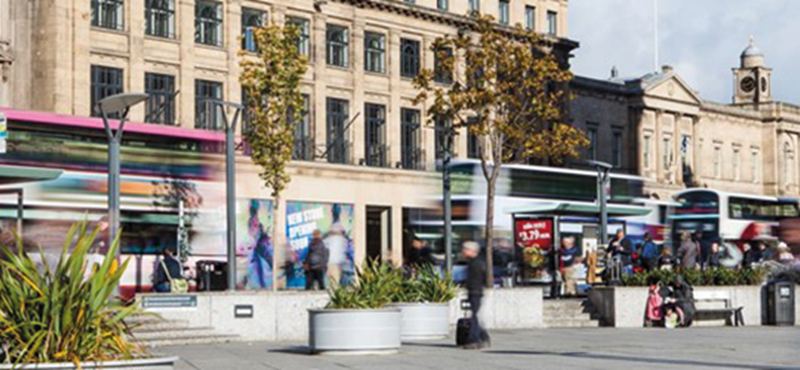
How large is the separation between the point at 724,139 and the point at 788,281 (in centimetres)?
6244

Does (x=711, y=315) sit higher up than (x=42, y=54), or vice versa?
(x=42, y=54)

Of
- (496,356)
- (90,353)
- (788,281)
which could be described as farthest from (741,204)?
(90,353)

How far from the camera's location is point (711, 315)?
3791cm

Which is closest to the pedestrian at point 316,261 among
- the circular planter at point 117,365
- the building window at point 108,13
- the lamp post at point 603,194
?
the lamp post at point 603,194

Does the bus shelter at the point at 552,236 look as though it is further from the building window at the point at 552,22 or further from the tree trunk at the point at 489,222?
the building window at the point at 552,22

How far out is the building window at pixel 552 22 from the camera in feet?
252

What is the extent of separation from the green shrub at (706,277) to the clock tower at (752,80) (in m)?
69.5

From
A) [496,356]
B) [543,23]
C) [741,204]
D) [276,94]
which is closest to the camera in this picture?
[496,356]

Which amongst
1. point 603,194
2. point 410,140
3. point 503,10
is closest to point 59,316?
point 603,194

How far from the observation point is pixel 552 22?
253 feet

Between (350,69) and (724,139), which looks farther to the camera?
(724,139)

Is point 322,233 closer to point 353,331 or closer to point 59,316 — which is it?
point 353,331

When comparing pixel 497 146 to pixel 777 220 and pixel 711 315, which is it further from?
pixel 777 220

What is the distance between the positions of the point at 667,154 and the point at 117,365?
8242cm
